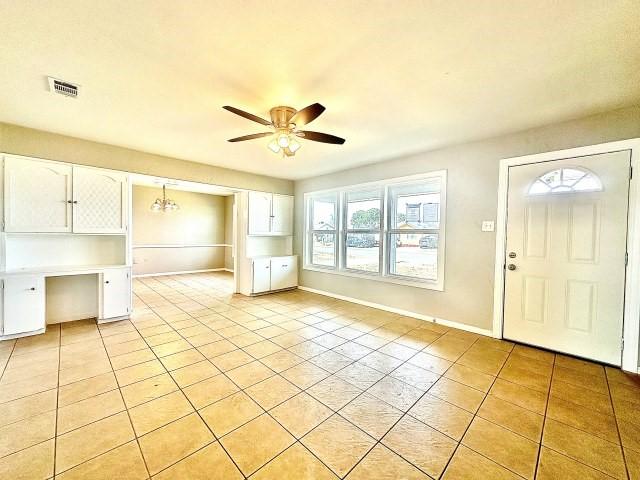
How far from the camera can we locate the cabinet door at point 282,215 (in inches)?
223

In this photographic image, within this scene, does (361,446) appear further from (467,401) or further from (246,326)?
(246,326)

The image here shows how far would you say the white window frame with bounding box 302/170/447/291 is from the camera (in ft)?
12.1

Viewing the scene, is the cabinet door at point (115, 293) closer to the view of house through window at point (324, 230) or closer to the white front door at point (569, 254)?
the view of house through window at point (324, 230)

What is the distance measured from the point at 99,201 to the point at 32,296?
1372mm

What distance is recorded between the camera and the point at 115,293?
366 cm

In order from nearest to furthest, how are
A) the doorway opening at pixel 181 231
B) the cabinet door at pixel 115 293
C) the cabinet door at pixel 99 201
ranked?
the cabinet door at pixel 99 201 → the cabinet door at pixel 115 293 → the doorway opening at pixel 181 231

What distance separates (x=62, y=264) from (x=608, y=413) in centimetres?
608

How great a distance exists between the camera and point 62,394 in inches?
79.8

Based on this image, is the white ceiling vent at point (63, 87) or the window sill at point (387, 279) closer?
the white ceiling vent at point (63, 87)

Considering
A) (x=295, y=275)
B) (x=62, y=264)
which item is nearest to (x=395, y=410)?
(x=295, y=275)

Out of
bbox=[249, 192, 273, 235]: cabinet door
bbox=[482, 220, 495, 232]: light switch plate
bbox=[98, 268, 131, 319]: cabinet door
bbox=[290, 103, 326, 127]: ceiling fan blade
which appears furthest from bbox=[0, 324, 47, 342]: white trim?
bbox=[482, 220, 495, 232]: light switch plate

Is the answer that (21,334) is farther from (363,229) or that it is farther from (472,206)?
(472,206)

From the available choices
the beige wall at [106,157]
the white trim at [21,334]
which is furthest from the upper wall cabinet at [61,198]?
the white trim at [21,334]

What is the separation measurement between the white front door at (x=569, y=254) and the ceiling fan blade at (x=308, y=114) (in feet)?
8.42
